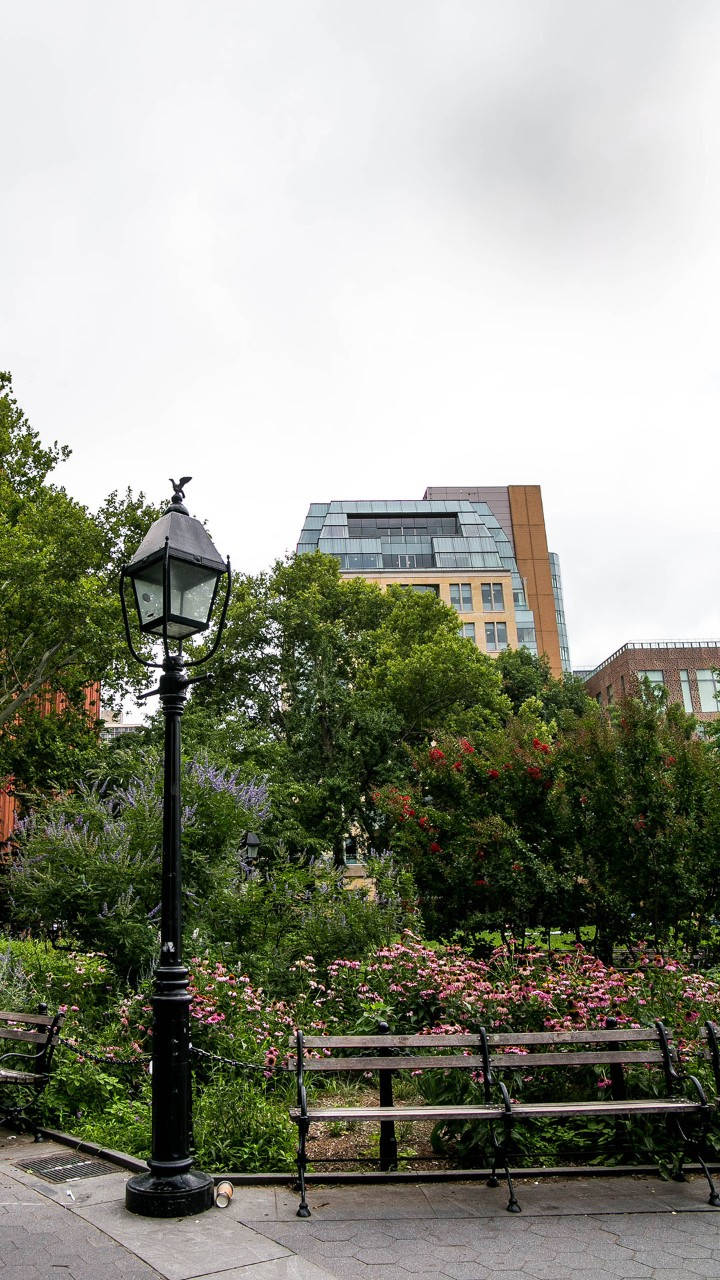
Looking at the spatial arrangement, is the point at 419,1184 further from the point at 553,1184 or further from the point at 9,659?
the point at 9,659

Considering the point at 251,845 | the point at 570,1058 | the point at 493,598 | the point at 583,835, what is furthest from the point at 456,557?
the point at 570,1058

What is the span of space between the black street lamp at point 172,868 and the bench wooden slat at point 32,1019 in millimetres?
2070

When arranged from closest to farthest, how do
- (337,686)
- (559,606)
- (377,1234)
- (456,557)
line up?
1. (377,1234)
2. (337,686)
3. (456,557)
4. (559,606)

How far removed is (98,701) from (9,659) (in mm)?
9996

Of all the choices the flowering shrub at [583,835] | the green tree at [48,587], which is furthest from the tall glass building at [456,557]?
the flowering shrub at [583,835]

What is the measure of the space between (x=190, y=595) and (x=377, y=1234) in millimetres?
4143

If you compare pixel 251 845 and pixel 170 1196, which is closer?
pixel 170 1196

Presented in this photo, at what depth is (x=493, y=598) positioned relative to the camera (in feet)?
276

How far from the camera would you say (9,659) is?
71.1 ft

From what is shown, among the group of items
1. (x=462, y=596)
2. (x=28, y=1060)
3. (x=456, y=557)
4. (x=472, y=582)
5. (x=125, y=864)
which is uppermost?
(x=456, y=557)

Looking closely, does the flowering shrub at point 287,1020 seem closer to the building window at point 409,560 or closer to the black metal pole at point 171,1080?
the black metal pole at point 171,1080


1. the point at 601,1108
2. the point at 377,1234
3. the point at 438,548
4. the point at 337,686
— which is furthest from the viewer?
the point at 438,548

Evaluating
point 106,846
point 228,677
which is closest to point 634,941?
point 106,846

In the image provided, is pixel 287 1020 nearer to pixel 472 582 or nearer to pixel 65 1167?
pixel 65 1167
